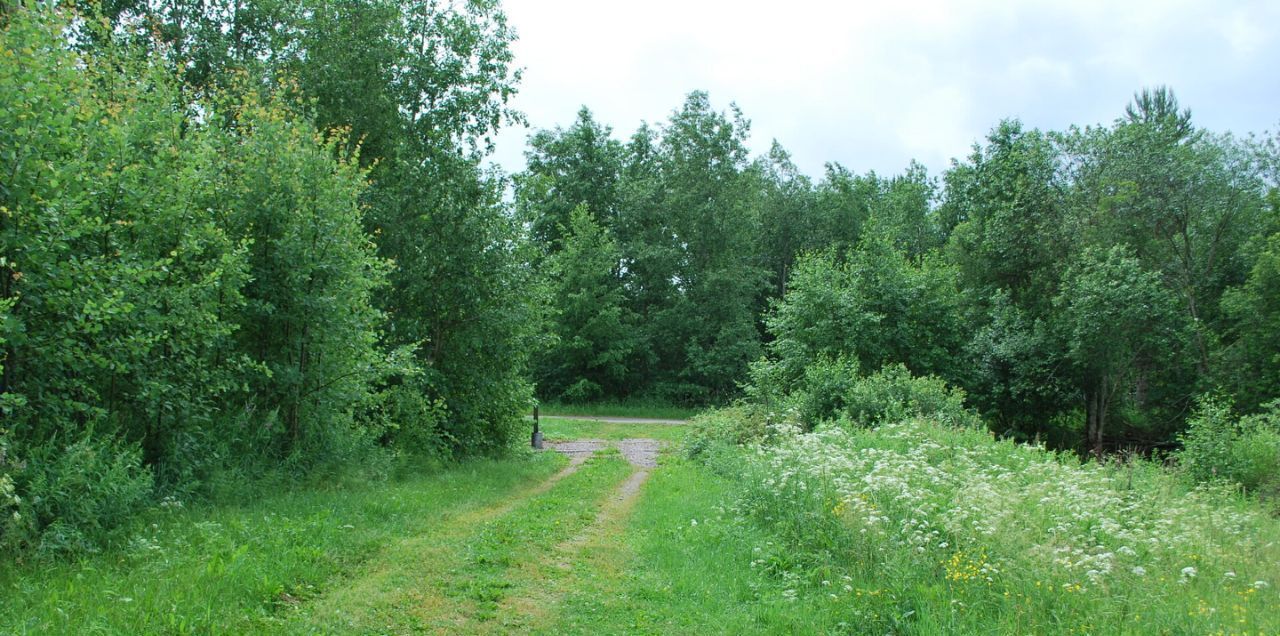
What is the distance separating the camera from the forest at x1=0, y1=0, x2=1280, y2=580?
24.8ft

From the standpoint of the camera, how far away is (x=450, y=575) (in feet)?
24.3

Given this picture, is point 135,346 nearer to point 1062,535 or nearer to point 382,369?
point 382,369

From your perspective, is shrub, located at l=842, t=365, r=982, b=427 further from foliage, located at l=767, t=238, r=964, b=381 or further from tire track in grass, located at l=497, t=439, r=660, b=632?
tire track in grass, located at l=497, t=439, r=660, b=632

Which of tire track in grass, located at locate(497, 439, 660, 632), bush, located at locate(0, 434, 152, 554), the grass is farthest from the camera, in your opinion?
the grass

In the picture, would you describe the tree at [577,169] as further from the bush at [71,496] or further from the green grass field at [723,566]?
the bush at [71,496]

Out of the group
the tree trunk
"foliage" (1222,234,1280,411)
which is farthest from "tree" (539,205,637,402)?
"foliage" (1222,234,1280,411)

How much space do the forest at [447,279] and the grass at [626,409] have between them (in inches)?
34.7

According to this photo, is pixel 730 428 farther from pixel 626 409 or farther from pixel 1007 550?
pixel 626 409

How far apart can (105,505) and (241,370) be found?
301cm

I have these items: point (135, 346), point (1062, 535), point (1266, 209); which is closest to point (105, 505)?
point (135, 346)

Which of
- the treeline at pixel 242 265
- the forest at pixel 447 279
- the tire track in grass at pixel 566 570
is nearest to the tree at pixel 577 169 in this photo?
the forest at pixel 447 279

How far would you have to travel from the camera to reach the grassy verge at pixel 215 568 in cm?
531

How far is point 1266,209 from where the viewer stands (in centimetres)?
3117

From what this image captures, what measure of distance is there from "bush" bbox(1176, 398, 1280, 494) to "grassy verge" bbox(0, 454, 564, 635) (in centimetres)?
1606
